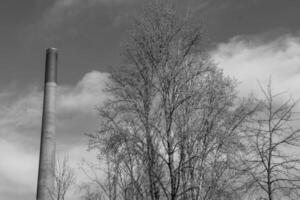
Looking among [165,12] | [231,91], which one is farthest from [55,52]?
[231,91]

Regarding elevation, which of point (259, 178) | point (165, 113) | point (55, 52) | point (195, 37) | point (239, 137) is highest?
point (55, 52)

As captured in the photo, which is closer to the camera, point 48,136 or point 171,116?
point 171,116

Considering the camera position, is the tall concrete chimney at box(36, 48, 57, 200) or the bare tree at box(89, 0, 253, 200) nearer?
the bare tree at box(89, 0, 253, 200)

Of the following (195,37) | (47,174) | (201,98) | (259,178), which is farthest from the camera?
(47,174)

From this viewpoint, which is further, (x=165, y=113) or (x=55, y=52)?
(x=55, y=52)

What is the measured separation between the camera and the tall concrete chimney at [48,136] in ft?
80.0

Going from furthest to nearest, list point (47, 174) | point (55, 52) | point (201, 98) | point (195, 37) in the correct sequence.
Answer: point (55, 52) → point (47, 174) → point (195, 37) → point (201, 98)

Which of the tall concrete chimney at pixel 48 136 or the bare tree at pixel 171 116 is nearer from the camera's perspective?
the bare tree at pixel 171 116

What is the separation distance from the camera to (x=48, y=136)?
25969mm

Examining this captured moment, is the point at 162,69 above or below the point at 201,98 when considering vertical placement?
above

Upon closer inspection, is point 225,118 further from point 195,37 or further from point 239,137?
point 195,37

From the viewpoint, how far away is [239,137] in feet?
32.0

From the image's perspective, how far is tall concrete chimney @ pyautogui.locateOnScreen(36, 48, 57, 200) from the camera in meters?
24.4

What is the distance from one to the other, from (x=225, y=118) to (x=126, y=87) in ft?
9.15
